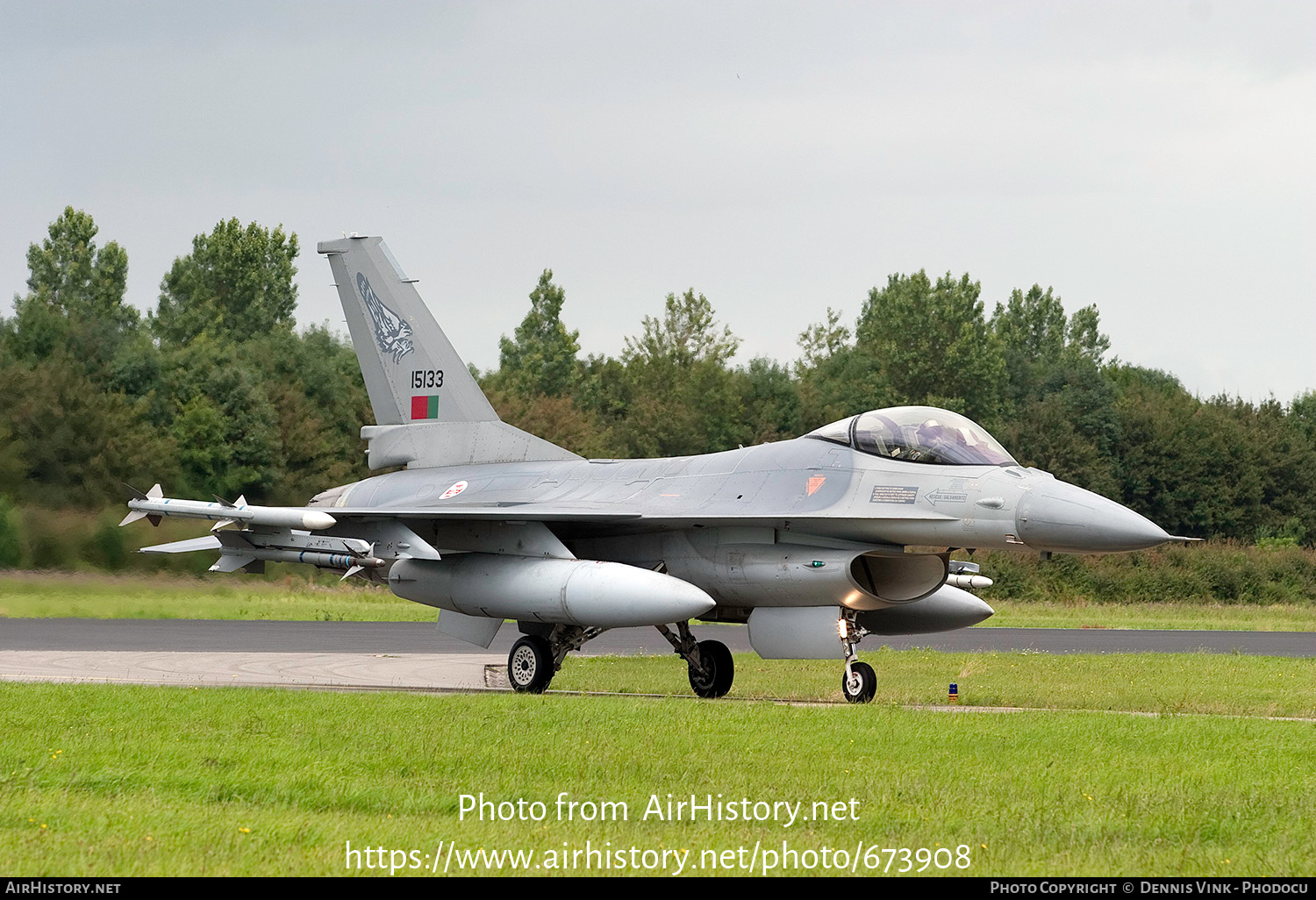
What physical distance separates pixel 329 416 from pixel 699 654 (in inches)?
1137

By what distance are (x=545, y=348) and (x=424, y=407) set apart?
54.1 metres

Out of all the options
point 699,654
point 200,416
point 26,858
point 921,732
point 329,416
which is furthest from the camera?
point 329,416

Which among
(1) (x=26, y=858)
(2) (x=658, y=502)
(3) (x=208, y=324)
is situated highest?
(3) (x=208, y=324)

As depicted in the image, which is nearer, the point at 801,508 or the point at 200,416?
the point at 801,508

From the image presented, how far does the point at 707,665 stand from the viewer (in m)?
14.8

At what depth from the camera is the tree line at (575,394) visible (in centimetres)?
2603

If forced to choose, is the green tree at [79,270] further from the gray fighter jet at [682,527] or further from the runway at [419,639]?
the gray fighter jet at [682,527]

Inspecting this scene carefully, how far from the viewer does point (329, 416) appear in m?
41.9

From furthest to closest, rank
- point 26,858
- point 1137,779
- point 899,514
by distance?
1. point 899,514
2. point 1137,779
3. point 26,858

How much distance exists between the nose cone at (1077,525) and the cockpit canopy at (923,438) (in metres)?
0.79

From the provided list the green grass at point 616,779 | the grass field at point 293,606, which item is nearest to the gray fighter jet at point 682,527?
the green grass at point 616,779

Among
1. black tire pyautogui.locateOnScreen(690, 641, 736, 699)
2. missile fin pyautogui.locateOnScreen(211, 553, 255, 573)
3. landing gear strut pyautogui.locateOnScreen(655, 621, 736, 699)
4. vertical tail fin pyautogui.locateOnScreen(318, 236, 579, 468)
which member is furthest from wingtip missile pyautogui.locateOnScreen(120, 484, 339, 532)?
black tire pyautogui.locateOnScreen(690, 641, 736, 699)

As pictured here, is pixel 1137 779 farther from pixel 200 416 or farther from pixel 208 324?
pixel 208 324

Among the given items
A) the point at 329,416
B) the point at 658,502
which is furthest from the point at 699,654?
the point at 329,416
